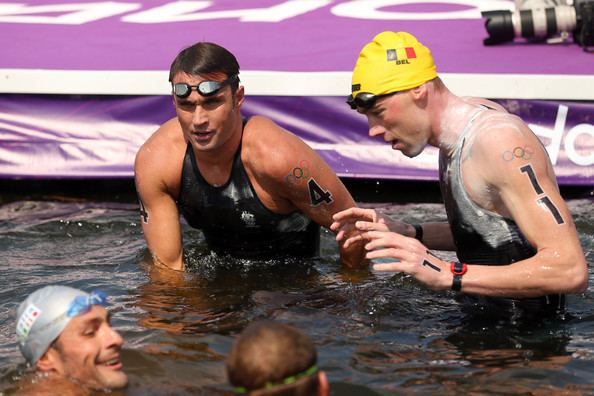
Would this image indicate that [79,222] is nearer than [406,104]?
No

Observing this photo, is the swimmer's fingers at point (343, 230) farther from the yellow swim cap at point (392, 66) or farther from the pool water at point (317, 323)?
the yellow swim cap at point (392, 66)

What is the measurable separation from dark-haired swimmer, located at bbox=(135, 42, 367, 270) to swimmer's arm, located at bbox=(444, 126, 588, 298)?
4.63 ft

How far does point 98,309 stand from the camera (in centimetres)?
445

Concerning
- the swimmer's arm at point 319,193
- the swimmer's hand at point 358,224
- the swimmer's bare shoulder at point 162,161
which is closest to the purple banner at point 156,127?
the swimmer's bare shoulder at point 162,161

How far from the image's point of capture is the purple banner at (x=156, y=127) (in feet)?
26.3

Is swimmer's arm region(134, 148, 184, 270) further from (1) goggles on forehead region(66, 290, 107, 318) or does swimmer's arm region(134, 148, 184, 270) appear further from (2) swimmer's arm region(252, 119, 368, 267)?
(1) goggles on forehead region(66, 290, 107, 318)

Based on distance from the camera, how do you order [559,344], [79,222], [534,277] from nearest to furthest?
[534,277]
[559,344]
[79,222]

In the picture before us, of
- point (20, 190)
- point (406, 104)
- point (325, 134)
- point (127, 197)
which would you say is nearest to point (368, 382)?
point (406, 104)

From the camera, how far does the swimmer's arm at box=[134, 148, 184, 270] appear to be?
20.3 feet

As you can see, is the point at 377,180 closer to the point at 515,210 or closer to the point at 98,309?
the point at 515,210

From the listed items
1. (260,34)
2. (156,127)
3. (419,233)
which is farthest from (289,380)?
(260,34)

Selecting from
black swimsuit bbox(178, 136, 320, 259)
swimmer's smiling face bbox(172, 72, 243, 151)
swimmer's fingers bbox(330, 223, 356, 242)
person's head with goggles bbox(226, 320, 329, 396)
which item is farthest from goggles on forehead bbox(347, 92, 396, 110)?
person's head with goggles bbox(226, 320, 329, 396)

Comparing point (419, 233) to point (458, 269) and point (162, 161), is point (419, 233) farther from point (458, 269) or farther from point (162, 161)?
point (162, 161)

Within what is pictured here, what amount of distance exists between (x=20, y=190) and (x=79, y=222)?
1.22m
